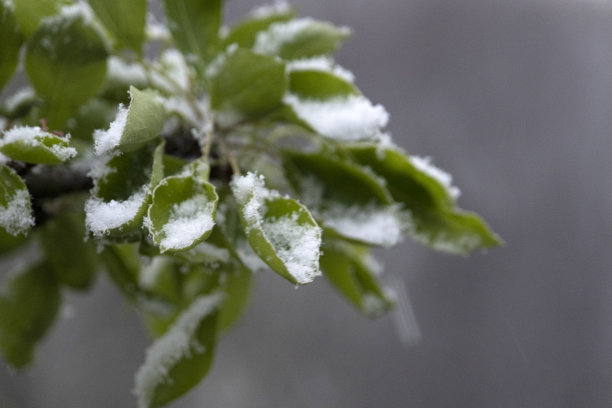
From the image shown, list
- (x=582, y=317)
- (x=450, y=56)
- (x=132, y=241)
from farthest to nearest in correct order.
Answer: (x=450, y=56) → (x=582, y=317) → (x=132, y=241)

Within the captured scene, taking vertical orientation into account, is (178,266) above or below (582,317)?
above

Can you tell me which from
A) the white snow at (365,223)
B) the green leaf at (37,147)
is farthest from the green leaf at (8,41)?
the white snow at (365,223)

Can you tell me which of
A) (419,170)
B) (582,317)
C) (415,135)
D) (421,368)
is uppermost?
(419,170)

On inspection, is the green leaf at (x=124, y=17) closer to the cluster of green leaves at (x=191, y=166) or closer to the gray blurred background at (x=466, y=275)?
the cluster of green leaves at (x=191, y=166)

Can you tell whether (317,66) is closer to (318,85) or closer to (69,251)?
(318,85)

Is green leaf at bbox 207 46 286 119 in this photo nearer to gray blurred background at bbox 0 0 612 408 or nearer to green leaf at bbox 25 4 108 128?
green leaf at bbox 25 4 108 128

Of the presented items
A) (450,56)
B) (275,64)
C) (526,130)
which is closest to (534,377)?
(526,130)

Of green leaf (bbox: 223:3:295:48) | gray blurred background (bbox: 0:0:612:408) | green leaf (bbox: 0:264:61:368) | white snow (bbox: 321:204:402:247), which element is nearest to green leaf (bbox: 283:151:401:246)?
white snow (bbox: 321:204:402:247)

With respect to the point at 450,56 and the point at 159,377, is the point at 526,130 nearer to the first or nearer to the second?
the point at 450,56
